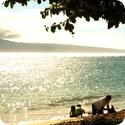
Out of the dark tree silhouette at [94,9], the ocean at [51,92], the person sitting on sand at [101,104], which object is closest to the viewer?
the dark tree silhouette at [94,9]

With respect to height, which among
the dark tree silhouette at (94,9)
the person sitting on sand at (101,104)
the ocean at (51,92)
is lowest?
the ocean at (51,92)

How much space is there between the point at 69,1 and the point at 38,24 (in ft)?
7.22

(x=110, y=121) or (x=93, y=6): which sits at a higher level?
(x=93, y=6)

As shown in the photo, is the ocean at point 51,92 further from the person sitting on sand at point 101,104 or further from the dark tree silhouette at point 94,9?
the dark tree silhouette at point 94,9

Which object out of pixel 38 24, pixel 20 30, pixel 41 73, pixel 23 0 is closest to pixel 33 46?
pixel 20 30

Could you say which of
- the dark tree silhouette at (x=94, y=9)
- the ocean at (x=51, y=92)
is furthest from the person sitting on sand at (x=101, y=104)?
the dark tree silhouette at (x=94, y=9)

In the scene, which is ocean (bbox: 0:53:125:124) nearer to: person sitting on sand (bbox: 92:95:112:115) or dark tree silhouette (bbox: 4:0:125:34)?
person sitting on sand (bbox: 92:95:112:115)

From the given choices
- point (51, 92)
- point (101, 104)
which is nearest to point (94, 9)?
point (101, 104)

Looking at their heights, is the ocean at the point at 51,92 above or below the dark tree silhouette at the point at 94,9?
below

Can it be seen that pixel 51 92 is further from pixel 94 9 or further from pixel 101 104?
pixel 94 9

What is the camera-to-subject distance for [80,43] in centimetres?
722

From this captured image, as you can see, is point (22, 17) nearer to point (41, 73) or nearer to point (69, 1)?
point (69, 1)

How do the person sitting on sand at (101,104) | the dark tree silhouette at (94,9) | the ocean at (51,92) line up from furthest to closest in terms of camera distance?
the ocean at (51,92) → the person sitting on sand at (101,104) → the dark tree silhouette at (94,9)

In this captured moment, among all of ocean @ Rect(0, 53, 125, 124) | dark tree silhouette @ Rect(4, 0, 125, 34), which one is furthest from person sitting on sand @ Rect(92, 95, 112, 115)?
dark tree silhouette @ Rect(4, 0, 125, 34)
